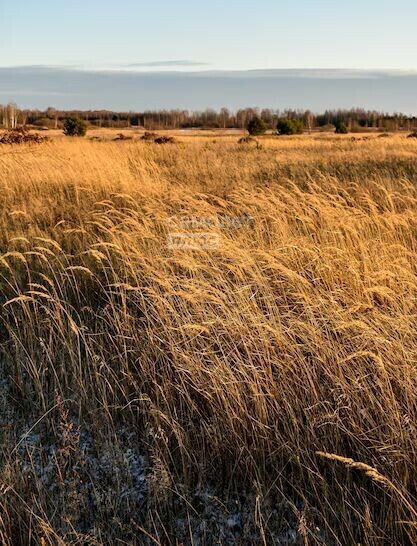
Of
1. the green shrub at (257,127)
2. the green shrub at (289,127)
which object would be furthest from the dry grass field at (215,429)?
the green shrub at (289,127)

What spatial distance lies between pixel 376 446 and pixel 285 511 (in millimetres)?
495

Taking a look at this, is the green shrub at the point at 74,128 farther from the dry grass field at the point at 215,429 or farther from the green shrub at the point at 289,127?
the dry grass field at the point at 215,429

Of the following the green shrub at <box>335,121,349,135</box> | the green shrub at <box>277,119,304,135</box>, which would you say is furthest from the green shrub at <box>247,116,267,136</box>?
the green shrub at <box>335,121,349,135</box>

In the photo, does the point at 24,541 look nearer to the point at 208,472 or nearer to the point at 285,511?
the point at 208,472

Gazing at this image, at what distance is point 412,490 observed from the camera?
195 centimetres

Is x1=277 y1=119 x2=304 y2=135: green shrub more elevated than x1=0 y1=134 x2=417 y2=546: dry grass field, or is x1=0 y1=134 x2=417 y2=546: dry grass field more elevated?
x1=277 y1=119 x2=304 y2=135: green shrub

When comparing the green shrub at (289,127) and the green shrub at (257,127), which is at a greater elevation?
the green shrub at (289,127)

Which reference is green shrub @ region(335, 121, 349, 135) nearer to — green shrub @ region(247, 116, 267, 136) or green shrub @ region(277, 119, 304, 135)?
green shrub @ region(277, 119, 304, 135)

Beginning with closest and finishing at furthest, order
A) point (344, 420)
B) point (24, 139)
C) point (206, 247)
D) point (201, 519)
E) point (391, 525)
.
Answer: point (391, 525) → point (201, 519) → point (344, 420) → point (206, 247) → point (24, 139)

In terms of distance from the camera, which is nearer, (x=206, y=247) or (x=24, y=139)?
(x=206, y=247)

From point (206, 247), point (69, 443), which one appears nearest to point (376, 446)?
point (69, 443)

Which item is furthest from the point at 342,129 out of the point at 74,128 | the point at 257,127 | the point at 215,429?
the point at 215,429

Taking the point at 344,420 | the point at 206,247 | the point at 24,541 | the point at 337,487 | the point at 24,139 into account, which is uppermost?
the point at 24,139

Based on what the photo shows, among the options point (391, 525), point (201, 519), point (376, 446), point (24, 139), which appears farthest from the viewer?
point (24, 139)
